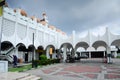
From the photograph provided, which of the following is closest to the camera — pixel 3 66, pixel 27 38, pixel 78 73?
pixel 3 66

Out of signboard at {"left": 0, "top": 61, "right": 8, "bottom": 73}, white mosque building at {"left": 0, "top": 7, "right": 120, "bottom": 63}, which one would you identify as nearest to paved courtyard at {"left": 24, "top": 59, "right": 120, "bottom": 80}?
signboard at {"left": 0, "top": 61, "right": 8, "bottom": 73}

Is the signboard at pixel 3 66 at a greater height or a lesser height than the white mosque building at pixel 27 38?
lesser

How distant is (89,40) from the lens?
29203mm

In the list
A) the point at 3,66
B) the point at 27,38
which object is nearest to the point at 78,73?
the point at 3,66

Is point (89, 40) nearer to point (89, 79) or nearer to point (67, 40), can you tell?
point (67, 40)

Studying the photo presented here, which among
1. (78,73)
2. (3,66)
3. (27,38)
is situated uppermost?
(27,38)

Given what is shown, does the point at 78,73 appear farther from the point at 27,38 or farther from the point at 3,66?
the point at 27,38

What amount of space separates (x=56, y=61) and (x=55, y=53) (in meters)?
9.07

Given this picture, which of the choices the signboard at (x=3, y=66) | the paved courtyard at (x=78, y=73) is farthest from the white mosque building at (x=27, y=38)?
the signboard at (x=3, y=66)

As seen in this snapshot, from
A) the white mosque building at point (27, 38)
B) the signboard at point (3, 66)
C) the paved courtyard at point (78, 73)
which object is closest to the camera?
→ the paved courtyard at point (78, 73)

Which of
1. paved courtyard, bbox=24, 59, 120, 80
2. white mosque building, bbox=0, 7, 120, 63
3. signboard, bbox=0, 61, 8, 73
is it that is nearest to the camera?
paved courtyard, bbox=24, 59, 120, 80

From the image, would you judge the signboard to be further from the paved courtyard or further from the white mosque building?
the white mosque building

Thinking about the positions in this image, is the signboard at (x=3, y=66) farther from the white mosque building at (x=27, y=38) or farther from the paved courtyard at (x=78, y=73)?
the white mosque building at (x=27, y=38)

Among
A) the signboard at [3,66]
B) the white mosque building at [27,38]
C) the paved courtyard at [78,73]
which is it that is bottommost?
the paved courtyard at [78,73]
